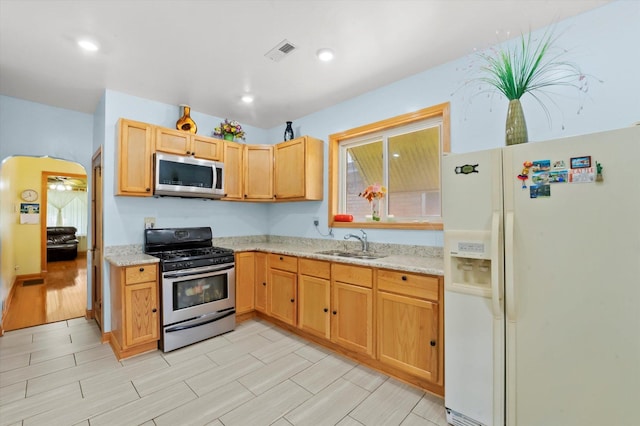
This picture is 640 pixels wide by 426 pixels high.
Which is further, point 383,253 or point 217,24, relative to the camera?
point 383,253

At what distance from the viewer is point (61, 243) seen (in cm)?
789

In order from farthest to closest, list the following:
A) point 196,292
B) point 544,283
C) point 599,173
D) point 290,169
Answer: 1. point 290,169
2. point 196,292
3. point 544,283
4. point 599,173

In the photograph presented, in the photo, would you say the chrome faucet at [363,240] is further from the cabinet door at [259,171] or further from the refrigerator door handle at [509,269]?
the refrigerator door handle at [509,269]

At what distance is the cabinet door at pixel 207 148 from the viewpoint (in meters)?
3.31

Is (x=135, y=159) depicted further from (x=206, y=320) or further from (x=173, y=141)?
(x=206, y=320)

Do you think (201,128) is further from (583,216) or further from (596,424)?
(596,424)

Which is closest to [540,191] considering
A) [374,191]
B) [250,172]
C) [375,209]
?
[374,191]

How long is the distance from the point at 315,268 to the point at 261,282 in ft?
3.14

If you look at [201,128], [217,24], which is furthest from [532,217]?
[201,128]

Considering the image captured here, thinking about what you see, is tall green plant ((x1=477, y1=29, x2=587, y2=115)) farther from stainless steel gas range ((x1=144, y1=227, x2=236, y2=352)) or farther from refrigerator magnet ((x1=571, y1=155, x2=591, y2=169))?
stainless steel gas range ((x1=144, y1=227, x2=236, y2=352))

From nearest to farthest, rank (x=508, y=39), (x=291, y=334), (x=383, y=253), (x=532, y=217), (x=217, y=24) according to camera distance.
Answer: (x=532, y=217) < (x=217, y=24) < (x=508, y=39) < (x=383, y=253) < (x=291, y=334)

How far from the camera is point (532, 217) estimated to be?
1521 millimetres

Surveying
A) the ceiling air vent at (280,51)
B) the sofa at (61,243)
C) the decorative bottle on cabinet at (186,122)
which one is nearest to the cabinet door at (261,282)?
the decorative bottle on cabinet at (186,122)

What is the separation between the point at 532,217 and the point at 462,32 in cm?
147
